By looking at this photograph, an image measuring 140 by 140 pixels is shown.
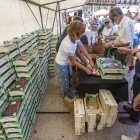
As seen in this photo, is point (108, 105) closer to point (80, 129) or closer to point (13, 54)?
point (80, 129)

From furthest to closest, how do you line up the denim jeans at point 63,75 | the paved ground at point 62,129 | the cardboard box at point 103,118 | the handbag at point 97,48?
the handbag at point 97,48, the denim jeans at point 63,75, the paved ground at point 62,129, the cardboard box at point 103,118

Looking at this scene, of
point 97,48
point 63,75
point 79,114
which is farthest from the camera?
point 97,48

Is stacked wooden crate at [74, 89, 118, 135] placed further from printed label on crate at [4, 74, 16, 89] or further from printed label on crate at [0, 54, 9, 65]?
printed label on crate at [0, 54, 9, 65]

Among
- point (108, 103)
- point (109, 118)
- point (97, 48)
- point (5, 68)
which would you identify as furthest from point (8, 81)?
point (97, 48)

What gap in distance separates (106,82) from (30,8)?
305 cm

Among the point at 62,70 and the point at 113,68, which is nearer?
the point at 113,68

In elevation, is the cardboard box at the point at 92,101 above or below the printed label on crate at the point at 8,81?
below

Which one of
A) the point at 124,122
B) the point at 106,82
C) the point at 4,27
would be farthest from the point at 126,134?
the point at 4,27

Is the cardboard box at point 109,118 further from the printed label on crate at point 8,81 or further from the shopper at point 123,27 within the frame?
the printed label on crate at point 8,81

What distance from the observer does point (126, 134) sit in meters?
1.86

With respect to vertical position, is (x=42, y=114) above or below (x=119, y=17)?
below

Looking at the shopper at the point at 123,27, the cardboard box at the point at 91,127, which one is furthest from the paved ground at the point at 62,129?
the shopper at the point at 123,27

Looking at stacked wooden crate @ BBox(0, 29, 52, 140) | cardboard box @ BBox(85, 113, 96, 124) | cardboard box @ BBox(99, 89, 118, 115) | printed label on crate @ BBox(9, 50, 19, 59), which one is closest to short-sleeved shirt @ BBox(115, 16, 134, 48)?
cardboard box @ BBox(99, 89, 118, 115)

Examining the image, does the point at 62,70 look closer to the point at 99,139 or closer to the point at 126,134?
the point at 99,139
